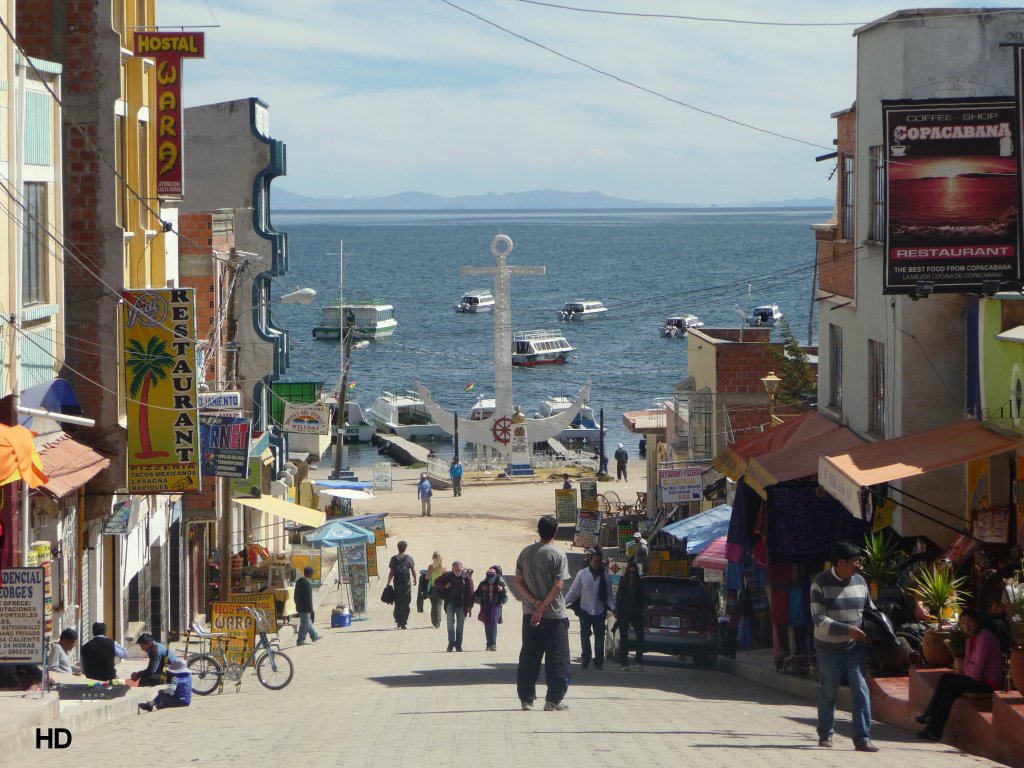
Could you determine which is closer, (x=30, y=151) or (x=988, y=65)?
(x=30, y=151)

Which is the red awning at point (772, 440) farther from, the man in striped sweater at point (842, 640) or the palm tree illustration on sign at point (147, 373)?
the man in striped sweater at point (842, 640)

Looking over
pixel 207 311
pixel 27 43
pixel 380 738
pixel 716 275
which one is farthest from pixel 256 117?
pixel 716 275

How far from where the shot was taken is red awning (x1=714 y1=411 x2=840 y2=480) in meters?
21.0

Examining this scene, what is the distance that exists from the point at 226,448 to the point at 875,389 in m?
10.6

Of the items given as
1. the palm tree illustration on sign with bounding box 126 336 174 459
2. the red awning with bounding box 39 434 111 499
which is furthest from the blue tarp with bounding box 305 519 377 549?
the red awning with bounding box 39 434 111 499

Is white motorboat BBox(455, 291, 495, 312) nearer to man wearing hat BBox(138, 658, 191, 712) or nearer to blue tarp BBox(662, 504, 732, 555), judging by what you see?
blue tarp BBox(662, 504, 732, 555)

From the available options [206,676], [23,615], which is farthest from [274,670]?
[23,615]

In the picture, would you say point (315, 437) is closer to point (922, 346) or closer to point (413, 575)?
point (413, 575)

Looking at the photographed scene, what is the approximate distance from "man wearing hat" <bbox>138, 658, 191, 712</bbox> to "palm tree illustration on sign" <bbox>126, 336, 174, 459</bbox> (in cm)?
440

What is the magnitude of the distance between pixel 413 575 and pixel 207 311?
23.6 feet

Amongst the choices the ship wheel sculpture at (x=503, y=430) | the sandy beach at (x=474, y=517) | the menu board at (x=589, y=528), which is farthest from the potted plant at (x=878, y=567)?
the ship wheel sculpture at (x=503, y=430)

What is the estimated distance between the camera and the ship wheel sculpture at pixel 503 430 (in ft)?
190

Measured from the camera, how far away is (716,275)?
649ft

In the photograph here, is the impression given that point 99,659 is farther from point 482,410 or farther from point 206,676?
point 482,410
